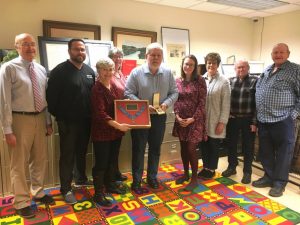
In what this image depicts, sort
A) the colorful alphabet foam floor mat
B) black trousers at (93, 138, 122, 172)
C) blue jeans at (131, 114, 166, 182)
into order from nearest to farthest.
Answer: the colorful alphabet foam floor mat < black trousers at (93, 138, 122, 172) < blue jeans at (131, 114, 166, 182)

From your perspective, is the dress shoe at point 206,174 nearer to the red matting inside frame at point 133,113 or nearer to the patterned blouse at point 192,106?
the patterned blouse at point 192,106

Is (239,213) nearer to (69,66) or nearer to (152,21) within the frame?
(69,66)

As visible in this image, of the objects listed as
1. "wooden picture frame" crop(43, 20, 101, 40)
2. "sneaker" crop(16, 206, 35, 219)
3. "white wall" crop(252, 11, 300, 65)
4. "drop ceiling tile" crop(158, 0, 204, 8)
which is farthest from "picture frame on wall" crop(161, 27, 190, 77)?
"sneaker" crop(16, 206, 35, 219)

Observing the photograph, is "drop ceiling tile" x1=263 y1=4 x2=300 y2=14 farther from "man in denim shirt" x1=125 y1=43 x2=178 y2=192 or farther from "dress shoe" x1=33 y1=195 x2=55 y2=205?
"dress shoe" x1=33 y1=195 x2=55 y2=205

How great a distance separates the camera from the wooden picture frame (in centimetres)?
324

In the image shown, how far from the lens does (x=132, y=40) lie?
3.82 m

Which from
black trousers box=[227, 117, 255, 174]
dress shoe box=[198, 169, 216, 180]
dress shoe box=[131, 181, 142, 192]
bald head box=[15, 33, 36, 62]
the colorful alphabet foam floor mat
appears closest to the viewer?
bald head box=[15, 33, 36, 62]

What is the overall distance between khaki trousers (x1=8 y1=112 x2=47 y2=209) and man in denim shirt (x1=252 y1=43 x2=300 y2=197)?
7.09 feet

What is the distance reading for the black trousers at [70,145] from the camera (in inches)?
92.9

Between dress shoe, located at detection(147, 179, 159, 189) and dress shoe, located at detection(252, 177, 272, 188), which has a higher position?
dress shoe, located at detection(147, 179, 159, 189)

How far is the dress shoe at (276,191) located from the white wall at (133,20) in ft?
8.37

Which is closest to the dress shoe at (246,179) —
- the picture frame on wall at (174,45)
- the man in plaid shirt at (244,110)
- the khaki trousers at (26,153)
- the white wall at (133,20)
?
the man in plaid shirt at (244,110)

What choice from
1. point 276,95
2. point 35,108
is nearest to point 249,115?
point 276,95

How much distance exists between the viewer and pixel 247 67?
113 inches
